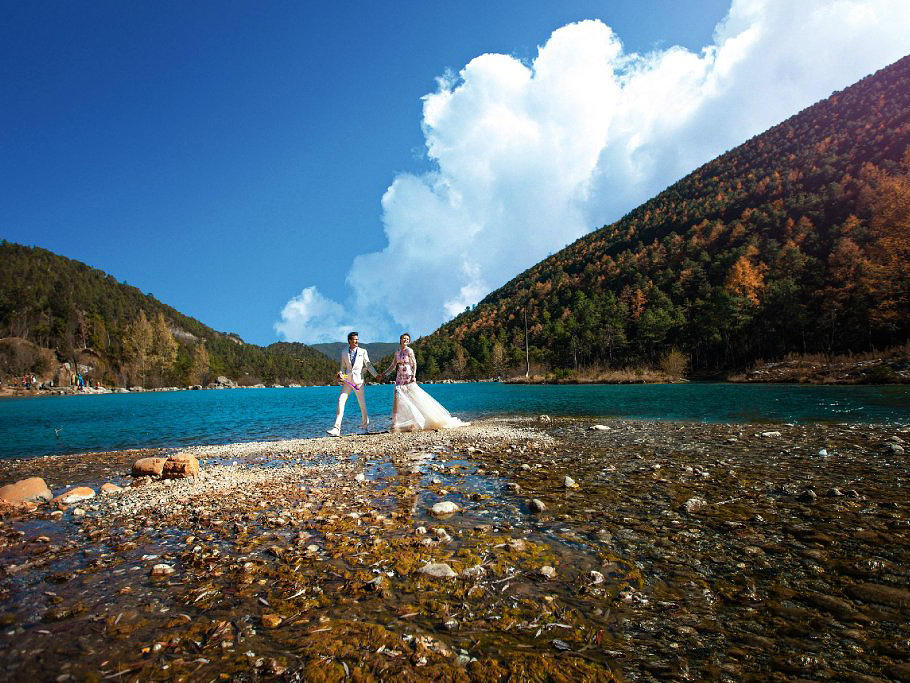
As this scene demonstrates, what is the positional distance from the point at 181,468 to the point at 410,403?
9.28 metres

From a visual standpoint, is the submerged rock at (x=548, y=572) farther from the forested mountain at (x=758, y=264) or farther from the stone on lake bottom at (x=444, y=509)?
the forested mountain at (x=758, y=264)

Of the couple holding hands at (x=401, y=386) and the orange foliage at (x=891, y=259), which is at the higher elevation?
the orange foliage at (x=891, y=259)

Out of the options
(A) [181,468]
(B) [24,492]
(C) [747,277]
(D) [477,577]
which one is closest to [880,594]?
(D) [477,577]

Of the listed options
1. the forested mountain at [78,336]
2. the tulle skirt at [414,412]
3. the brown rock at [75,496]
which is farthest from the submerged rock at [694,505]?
the forested mountain at [78,336]

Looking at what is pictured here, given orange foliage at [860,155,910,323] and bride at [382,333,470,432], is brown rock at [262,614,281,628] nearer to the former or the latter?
bride at [382,333,470,432]

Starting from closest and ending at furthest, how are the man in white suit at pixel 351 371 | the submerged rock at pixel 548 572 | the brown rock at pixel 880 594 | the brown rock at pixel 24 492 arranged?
1. the brown rock at pixel 880 594
2. the submerged rock at pixel 548 572
3. the brown rock at pixel 24 492
4. the man in white suit at pixel 351 371

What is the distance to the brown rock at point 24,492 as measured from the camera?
8122 millimetres

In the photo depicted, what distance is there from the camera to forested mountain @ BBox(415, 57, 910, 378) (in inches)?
2717

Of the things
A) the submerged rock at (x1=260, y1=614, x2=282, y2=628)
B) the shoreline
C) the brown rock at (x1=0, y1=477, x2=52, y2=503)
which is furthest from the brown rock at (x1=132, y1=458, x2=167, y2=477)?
the submerged rock at (x1=260, y1=614, x2=282, y2=628)

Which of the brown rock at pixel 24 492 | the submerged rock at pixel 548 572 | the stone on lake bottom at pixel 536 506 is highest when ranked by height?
the brown rock at pixel 24 492

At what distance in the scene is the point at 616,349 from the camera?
4545 inches

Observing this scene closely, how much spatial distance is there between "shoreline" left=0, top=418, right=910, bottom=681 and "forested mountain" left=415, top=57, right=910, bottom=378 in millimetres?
79850

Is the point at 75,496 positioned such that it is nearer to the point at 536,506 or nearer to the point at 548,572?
the point at 536,506

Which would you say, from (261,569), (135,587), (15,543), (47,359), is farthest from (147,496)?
(47,359)
